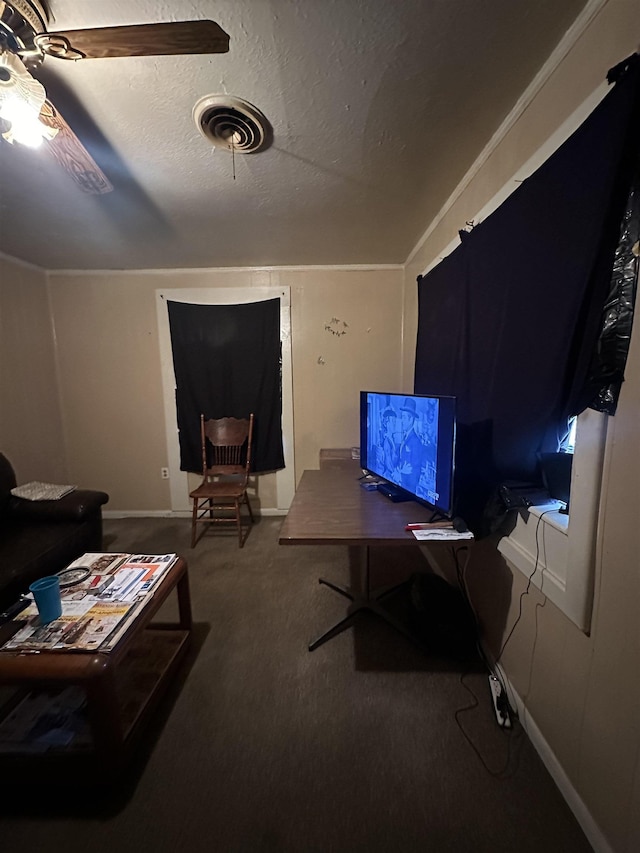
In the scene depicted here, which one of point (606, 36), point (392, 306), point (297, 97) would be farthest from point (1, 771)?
point (392, 306)

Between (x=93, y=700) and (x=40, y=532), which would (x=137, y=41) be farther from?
(x=40, y=532)

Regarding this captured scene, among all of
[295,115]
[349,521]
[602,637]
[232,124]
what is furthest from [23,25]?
[602,637]

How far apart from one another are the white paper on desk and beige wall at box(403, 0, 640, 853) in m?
0.30

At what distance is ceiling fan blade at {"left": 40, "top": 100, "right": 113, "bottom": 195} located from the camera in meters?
1.07

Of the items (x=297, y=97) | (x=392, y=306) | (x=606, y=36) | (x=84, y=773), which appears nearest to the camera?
(x=606, y=36)

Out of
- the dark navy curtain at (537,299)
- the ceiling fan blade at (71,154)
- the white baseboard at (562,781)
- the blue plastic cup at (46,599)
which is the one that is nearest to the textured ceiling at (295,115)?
the ceiling fan blade at (71,154)

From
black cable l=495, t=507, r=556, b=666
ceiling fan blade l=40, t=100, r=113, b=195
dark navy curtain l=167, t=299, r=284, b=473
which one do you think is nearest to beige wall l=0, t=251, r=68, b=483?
dark navy curtain l=167, t=299, r=284, b=473

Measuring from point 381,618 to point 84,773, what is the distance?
1326 millimetres

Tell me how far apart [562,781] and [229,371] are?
9.89ft

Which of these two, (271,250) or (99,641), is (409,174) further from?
(99,641)

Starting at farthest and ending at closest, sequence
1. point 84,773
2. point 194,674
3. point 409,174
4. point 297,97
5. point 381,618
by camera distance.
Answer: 1. point 381,618
2. point 409,174
3. point 194,674
4. point 297,97
5. point 84,773

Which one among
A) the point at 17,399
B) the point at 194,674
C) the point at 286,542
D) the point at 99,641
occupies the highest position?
the point at 17,399

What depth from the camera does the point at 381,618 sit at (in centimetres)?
177

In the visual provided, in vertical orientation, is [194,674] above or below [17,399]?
below
